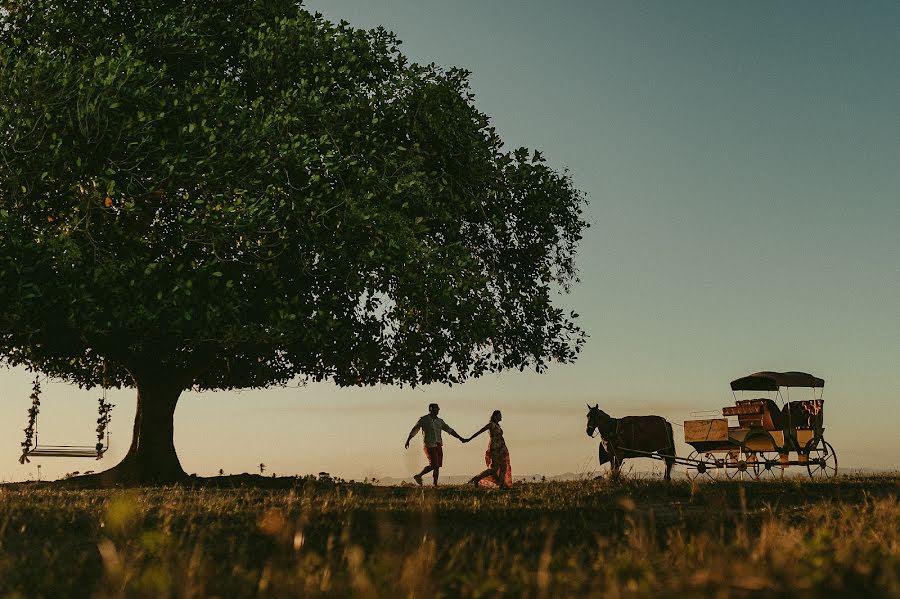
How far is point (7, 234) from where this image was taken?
63.8ft

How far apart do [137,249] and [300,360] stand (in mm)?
6188

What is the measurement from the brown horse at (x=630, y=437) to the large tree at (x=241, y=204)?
2545 mm

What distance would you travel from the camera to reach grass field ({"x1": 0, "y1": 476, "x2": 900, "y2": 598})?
7.19 metres

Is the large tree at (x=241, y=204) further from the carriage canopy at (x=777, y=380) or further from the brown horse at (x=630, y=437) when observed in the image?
the carriage canopy at (x=777, y=380)

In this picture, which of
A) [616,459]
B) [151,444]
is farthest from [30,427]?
[616,459]

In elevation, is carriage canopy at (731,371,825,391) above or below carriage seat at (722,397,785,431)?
above

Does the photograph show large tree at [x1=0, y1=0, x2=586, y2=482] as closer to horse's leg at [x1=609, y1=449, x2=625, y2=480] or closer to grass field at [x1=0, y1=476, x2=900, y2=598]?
horse's leg at [x1=609, y1=449, x2=625, y2=480]

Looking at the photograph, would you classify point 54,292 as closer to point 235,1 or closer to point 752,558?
point 235,1

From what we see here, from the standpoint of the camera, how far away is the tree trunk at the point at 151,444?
2464 cm

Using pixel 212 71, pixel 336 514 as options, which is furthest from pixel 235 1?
pixel 336 514

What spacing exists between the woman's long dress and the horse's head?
3642 millimetres

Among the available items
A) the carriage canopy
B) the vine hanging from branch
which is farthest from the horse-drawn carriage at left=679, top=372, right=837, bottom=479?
the vine hanging from branch

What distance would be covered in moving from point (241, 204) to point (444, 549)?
40.3 ft

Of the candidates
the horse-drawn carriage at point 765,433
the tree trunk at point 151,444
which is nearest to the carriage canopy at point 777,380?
the horse-drawn carriage at point 765,433
